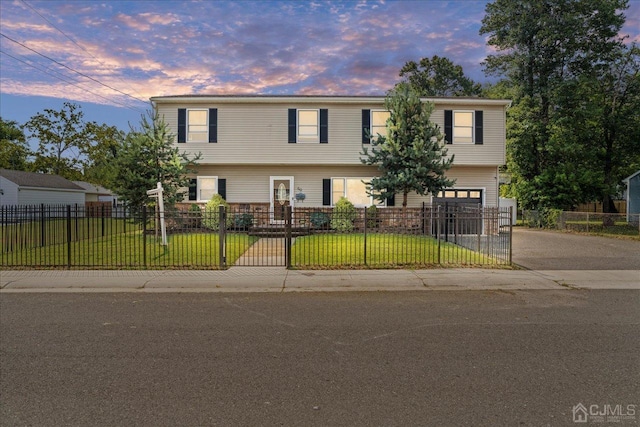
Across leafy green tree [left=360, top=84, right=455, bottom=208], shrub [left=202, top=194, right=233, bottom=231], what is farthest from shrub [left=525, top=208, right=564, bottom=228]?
shrub [left=202, top=194, right=233, bottom=231]

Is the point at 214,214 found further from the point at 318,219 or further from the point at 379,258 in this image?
the point at 379,258

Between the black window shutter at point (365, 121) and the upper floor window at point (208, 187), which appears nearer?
the black window shutter at point (365, 121)

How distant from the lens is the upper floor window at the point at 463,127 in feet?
71.4

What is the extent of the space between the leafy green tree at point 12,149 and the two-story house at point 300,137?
37.7m

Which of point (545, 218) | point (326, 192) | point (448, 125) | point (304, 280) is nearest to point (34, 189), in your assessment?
point (326, 192)

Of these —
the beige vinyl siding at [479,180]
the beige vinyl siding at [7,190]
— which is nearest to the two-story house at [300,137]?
the beige vinyl siding at [479,180]

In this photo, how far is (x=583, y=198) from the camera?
94.7 ft

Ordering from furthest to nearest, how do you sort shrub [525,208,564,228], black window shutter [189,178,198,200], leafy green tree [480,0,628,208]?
leafy green tree [480,0,628,208], shrub [525,208,564,228], black window shutter [189,178,198,200]

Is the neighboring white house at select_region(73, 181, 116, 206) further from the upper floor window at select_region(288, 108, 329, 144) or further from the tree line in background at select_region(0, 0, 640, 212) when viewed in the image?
the upper floor window at select_region(288, 108, 329, 144)

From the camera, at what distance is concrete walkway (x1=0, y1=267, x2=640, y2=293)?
9570 mm

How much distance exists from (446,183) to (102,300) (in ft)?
49.5

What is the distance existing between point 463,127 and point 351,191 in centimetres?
646

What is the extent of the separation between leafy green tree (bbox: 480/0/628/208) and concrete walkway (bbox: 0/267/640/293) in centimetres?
1938

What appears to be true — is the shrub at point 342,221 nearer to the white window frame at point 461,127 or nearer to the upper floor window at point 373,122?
the upper floor window at point 373,122
